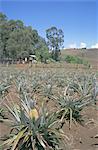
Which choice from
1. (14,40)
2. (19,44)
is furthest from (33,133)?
(14,40)

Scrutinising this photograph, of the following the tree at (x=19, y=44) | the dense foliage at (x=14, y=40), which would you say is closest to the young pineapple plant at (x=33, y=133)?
the dense foliage at (x=14, y=40)

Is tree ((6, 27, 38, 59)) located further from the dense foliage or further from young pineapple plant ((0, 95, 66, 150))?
young pineapple plant ((0, 95, 66, 150))

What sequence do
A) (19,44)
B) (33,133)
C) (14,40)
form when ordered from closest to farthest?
(33,133)
(19,44)
(14,40)

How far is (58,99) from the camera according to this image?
7840mm

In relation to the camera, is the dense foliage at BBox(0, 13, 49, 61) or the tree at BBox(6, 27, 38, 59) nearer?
the tree at BBox(6, 27, 38, 59)

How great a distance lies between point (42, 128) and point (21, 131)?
34cm

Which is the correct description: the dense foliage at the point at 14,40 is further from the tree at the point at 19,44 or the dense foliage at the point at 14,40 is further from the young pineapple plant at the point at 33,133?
the young pineapple plant at the point at 33,133

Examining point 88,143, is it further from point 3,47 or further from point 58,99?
point 3,47

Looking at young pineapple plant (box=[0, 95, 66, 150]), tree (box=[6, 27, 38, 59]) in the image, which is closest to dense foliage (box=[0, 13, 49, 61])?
tree (box=[6, 27, 38, 59])

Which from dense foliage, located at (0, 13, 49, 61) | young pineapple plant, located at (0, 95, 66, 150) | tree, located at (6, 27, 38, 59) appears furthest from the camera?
dense foliage, located at (0, 13, 49, 61)

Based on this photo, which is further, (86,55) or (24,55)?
(86,55)

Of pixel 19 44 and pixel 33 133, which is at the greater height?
pixel 19 44

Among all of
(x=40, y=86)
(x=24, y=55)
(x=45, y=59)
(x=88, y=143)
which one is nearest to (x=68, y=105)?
(x=88, y=143)

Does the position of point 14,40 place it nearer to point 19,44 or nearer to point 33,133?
point 19,44
